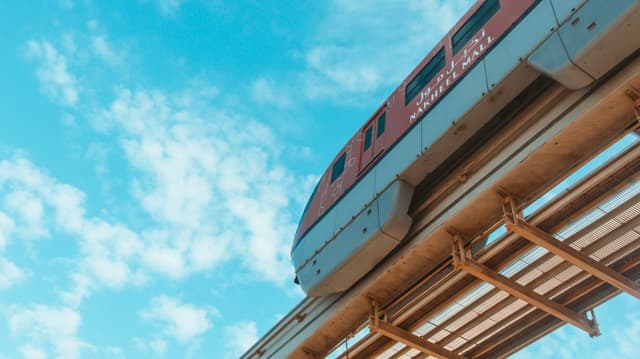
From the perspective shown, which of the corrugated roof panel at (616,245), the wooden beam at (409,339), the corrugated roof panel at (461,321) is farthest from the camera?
the corrugated roof panel at (461,321)

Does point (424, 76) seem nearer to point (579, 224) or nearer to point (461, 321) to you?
point (579, 224)

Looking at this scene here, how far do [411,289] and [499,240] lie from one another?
1.92 m

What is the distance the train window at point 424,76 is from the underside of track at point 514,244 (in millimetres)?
1699

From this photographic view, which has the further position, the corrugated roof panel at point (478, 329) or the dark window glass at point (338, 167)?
the dark window glass at point (338, 167)

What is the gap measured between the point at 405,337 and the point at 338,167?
13.6ft

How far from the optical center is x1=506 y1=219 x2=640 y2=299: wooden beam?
358 inches

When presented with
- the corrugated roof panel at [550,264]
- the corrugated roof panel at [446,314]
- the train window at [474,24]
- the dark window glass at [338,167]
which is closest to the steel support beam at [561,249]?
the corrugated roof panel at [550,264]

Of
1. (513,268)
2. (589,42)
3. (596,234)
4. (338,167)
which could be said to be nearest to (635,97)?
(589,42)

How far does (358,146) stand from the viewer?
13453 millimetres

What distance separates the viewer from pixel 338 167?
14117 millimetres

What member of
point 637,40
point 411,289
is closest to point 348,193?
point 411,289

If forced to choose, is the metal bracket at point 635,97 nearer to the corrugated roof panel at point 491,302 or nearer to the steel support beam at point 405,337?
the corrugated roof panel at point 491,302

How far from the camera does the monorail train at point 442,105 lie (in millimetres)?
8070

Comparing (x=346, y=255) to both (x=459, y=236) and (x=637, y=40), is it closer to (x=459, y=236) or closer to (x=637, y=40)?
(x=459, y=236)
